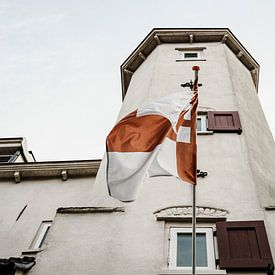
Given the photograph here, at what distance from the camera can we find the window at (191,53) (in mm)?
19516

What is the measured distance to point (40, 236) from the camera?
12852 mm

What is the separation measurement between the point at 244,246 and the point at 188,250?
42.4 inches

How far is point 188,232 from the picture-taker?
9.12 m

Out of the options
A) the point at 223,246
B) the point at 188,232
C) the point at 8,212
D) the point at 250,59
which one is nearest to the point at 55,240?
the point at 188,232

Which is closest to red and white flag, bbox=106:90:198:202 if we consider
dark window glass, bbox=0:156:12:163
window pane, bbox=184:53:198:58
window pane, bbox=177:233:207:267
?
window pane, bbox=177:233:207:267

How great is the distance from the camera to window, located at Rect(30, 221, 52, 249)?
488 inches

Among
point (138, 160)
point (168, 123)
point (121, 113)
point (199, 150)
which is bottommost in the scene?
point (138, 160)

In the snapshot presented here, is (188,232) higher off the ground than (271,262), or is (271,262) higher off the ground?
(188,232)

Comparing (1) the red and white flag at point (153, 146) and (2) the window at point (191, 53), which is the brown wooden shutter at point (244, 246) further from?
(2) the window at point (191, 53)

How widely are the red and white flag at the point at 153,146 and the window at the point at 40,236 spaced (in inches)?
214

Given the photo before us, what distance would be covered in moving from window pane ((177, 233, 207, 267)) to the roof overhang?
13421mm

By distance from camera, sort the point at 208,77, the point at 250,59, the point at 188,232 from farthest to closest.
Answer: the point at 250,59, the point at 208,77, the point at 188,232

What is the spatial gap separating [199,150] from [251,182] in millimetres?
1893

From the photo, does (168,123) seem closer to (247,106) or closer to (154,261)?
(154,261)
